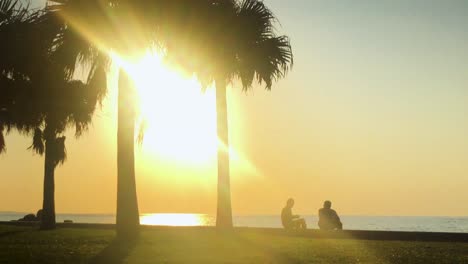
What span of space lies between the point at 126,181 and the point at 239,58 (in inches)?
310

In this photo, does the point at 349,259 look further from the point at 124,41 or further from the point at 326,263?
the point at 124,41

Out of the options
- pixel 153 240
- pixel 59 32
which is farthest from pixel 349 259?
pixel 59 32

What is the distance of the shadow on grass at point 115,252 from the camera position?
14.4 metres

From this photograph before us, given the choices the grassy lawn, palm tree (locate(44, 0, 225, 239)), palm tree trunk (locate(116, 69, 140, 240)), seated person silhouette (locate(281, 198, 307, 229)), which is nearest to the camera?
the grassy lawn

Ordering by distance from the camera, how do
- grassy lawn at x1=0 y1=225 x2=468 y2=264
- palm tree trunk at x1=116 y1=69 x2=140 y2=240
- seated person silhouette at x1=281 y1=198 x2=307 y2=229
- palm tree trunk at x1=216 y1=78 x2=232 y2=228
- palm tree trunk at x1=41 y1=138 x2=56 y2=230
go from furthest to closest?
palm tree trunk at x1=41 y1=138 x2=56 y2=230, seated person silhouette at x1=281 y1=198 x2=307 y2=229, palm tree trunk at x1=216 y1=78 x2=232 y2=228, palm tree trunk at x1=116 y1=69 x2=140 y2=240, grassy lawn at x1=0 y1=225 x2=468 y2=264

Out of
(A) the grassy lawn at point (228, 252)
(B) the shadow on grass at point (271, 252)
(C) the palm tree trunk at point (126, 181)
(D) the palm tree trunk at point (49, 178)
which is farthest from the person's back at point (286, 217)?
(D) the palm tree trunk at point (49, 178)

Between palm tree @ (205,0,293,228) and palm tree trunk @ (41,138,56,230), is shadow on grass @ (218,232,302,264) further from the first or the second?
palm tree trunk @ (41,138,56,230)

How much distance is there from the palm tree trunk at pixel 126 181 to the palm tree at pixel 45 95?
2666mm

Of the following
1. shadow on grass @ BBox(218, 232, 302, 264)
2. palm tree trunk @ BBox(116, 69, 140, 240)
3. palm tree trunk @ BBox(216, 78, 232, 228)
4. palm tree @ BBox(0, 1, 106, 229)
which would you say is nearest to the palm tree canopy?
palm tree @ BBox(0, 1, 106, 229)

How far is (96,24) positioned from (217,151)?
7.88 metres

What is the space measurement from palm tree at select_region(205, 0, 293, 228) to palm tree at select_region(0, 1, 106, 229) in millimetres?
5121

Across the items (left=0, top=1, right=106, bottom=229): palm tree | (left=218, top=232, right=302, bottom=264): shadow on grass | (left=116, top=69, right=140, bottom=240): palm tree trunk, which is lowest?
(left=218, top=232, right=302, bottom=264): shadow on grass

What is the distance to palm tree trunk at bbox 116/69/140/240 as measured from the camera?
70.9ft

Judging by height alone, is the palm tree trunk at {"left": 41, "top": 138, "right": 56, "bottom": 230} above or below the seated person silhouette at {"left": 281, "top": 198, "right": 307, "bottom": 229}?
above
